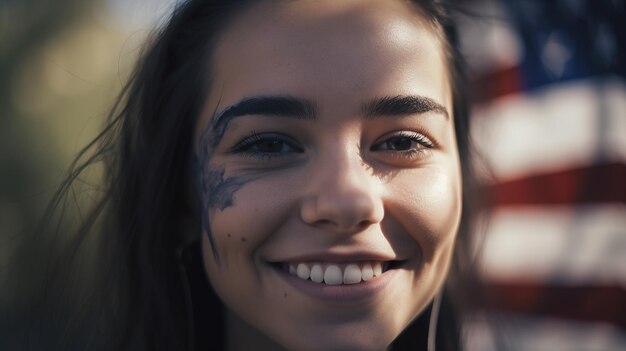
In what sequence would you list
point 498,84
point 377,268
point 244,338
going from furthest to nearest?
point 498,84
point 244,338
point 377,268

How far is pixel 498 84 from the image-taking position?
2836 mm

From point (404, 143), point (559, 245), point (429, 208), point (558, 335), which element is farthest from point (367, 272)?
point (558, 335)

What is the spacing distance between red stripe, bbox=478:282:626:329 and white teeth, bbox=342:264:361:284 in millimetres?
1369

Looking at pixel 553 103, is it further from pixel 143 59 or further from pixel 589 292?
pixel 143 59

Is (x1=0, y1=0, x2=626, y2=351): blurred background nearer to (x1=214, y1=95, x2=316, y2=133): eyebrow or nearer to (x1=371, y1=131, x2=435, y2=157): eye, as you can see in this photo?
(x1=371, y1=131, x2=435, y2=157): eye

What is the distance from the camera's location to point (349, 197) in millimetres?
1276

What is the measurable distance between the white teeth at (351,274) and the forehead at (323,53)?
0.33 metres

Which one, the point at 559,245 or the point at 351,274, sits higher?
the point at 559,245

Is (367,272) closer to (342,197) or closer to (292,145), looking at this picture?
(342,197)

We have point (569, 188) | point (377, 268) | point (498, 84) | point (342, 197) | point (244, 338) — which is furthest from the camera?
point (498, 84)

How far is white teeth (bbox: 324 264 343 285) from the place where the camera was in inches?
52.7

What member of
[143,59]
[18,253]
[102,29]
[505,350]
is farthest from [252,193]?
[102,29]

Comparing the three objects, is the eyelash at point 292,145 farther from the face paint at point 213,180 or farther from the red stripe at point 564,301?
the red stripe at point 564,301

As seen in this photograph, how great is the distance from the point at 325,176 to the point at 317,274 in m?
0.19
